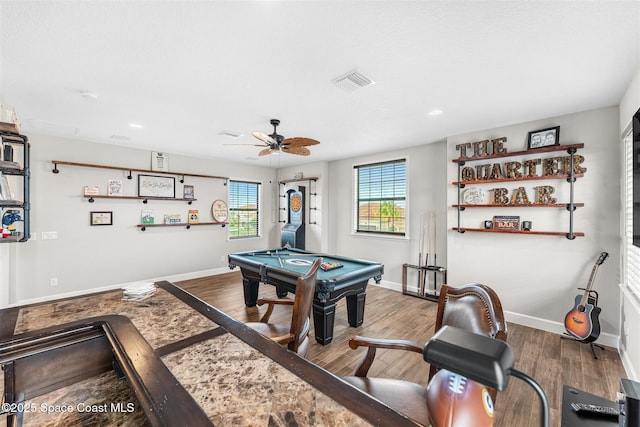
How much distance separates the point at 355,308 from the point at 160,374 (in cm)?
282

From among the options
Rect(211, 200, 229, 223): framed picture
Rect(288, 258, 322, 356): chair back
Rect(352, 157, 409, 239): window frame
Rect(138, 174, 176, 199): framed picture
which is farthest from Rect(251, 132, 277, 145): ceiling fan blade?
Rect(211, 200, 229, 223): framed picture

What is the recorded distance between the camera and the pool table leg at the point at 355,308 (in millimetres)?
3457

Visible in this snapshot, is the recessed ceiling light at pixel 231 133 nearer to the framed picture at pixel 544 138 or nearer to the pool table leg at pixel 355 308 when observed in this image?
the pool table leg at pixel 355 308

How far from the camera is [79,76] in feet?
7.84

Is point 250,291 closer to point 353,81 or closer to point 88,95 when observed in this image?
point 88,95

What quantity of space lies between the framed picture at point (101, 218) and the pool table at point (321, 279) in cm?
258

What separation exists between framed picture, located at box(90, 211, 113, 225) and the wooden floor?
2575mm

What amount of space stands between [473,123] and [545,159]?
96 centimetres

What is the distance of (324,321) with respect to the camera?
9.71ft

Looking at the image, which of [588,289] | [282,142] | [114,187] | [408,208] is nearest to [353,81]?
[282,142]

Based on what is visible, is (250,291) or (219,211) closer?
(250,291)

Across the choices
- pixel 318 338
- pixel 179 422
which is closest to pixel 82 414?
pixel 179 422

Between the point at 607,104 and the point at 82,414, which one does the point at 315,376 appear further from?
the point at 607,104

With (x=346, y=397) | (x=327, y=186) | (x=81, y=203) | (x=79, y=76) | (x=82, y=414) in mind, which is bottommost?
(x=82, y=414)
